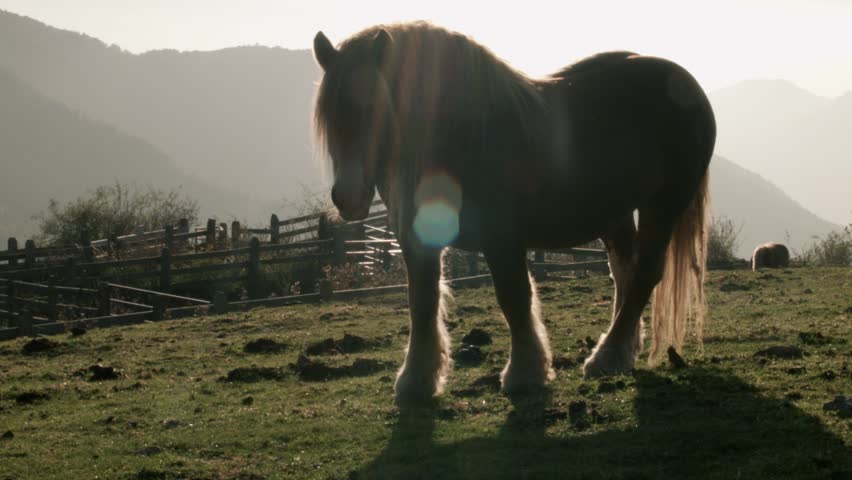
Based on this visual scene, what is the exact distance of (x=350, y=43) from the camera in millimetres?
5469

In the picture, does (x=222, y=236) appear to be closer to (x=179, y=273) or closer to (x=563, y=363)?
(x=179, y=273)

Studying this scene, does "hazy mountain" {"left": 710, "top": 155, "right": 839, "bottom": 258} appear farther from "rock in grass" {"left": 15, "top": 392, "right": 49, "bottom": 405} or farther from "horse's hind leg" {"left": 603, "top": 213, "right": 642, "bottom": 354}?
"rock in grass" {"left": 15, "top": 392, "right": 49, "bottom": 405}

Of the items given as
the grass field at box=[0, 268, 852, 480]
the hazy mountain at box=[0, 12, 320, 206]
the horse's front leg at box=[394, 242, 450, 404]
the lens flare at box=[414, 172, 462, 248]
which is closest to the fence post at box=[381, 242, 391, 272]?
the grass field at box=[0, 268, 852, 480]

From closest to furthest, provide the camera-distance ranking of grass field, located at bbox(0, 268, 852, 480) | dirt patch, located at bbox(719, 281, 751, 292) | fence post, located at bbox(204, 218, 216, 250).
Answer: grass field, located at bbox(0, 268, 852, 480)
dirt patch, located at bbox(719, 281, 751, 292)
fence post, located at bbox(204, 218, 216, 250)

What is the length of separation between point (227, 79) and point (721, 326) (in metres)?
182

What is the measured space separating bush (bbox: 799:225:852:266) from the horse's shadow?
50.1ft

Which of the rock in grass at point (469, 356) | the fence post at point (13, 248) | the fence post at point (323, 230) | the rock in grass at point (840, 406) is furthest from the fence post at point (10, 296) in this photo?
the rock in grass at point (840, 406)

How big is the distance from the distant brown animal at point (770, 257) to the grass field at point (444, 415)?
7.41 metres

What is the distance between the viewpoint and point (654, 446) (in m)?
4.62

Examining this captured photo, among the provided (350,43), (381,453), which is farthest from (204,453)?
(350,43)

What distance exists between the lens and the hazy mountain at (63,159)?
11838cm

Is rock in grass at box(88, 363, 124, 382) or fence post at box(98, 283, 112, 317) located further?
fence post at box(98, 283, 112, 317)

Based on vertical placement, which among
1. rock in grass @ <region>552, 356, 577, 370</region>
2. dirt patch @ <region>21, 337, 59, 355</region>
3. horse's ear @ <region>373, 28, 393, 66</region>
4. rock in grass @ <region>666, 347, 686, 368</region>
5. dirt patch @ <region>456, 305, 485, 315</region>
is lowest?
dirt patch @ <region>21, 337, 59, 355</region>

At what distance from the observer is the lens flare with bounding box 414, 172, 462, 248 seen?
18.3 ft
